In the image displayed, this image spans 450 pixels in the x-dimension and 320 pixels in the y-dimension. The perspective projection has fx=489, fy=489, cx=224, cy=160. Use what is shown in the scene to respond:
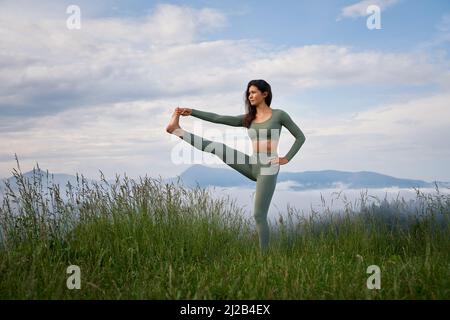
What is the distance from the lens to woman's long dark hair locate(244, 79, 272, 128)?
639 cm

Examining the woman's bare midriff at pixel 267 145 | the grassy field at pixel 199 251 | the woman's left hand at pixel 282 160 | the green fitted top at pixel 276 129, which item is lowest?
the grassy field at pixel 199 251

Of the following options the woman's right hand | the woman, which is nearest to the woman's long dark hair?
the woman

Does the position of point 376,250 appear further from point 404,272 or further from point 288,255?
point 404,272

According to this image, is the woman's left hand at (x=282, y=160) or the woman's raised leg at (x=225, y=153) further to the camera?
the woman's raised leg at (x=225, y=153)

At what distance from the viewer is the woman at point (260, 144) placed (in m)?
6.16

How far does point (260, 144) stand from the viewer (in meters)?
6.23

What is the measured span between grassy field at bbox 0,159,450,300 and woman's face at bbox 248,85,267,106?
1.70 metres

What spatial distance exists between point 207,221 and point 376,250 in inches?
91.6

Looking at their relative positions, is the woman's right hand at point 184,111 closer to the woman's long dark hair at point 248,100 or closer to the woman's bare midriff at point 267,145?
the woman's long dark hair at point 248,100

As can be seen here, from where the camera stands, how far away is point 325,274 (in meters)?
4.81

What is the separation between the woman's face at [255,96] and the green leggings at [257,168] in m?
0.68

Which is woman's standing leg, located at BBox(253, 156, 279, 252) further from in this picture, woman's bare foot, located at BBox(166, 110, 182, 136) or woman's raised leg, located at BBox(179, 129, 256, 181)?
woman's bare foot, located at BBox(166, 110, 182, 136)

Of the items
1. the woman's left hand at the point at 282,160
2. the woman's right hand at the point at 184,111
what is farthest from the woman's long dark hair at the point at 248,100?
the woman's right hand at the point at 184,111
